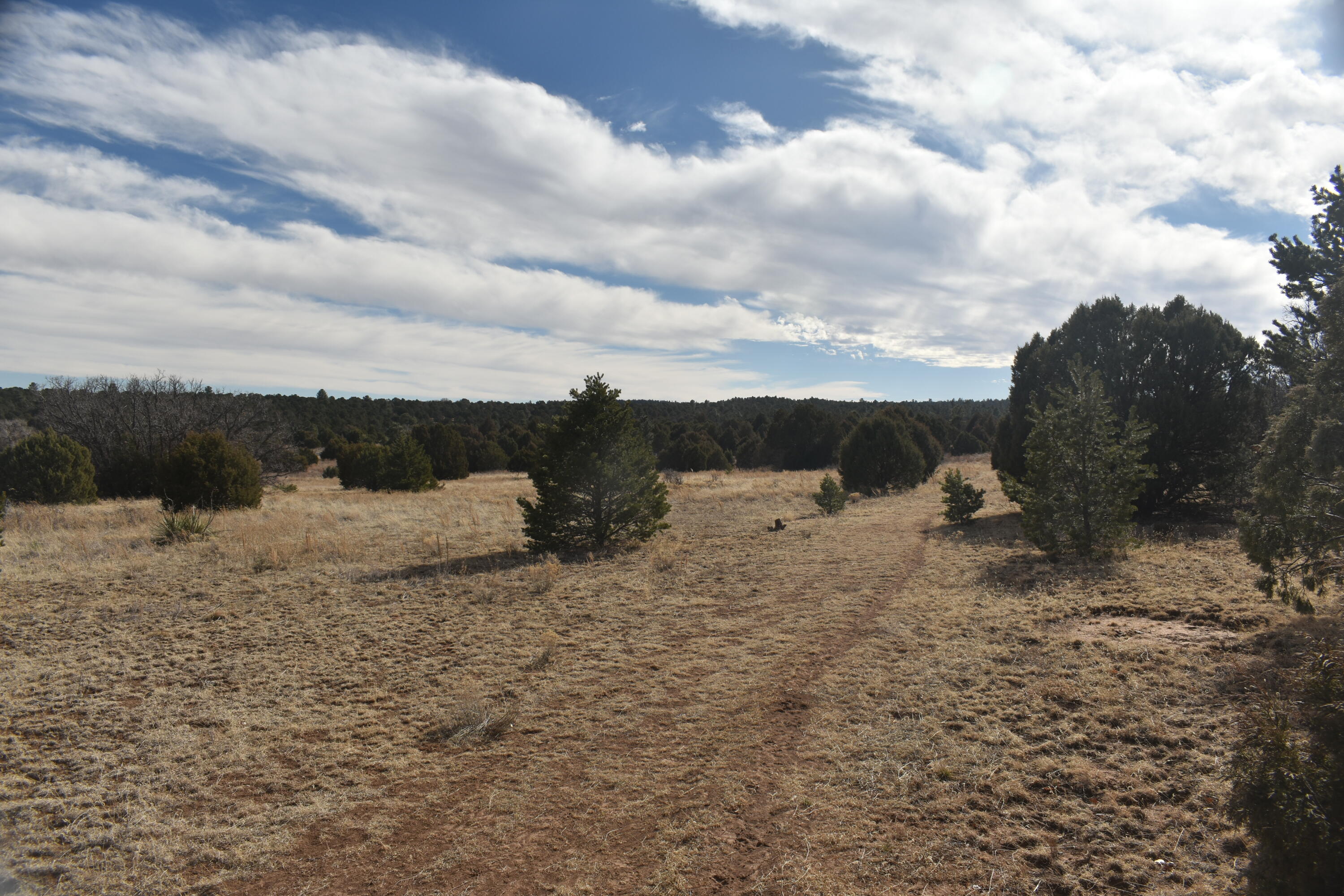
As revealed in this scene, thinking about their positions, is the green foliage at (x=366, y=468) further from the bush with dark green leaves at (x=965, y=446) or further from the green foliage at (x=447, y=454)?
the bush with dark green leaves at (x=965, y=446)

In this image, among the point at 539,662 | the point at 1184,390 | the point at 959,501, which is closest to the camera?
the point at 539,662

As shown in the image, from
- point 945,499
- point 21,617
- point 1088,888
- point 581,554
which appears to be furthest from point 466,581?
point 945,499

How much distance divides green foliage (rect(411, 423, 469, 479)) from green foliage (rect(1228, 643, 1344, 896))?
46131 millimetres

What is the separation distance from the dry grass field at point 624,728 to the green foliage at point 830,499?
962 centimetres

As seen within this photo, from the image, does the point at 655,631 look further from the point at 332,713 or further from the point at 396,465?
the point at 396,465

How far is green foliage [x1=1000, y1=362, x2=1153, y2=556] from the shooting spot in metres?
11.6

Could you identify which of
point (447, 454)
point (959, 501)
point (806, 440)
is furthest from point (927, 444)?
point (447, 454)

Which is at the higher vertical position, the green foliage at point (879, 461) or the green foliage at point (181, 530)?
the green foliage at point (879, 461)

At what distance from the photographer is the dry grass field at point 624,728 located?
4.19 meters

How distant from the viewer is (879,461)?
29.7m

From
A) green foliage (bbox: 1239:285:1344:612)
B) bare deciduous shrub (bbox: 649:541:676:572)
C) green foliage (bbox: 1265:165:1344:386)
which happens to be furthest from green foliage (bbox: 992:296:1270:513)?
bare deciduous shrub (bbox: 649:541:676:572)

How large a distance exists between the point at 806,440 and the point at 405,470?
34480mm

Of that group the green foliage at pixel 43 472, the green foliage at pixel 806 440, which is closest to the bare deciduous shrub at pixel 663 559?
the green foliage at pixel 43 472

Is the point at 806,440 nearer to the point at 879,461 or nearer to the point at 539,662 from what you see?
the point at 879,461
